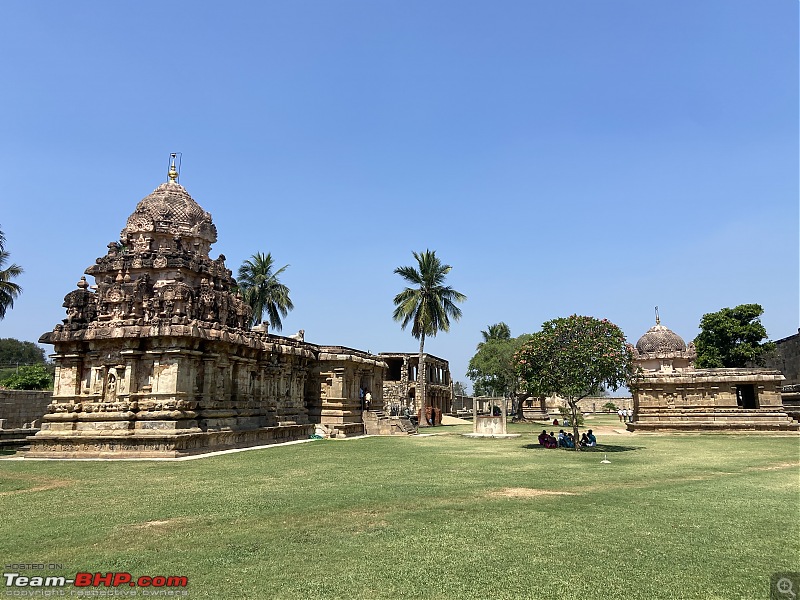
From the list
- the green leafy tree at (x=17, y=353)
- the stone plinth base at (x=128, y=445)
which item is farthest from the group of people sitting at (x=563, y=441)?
the green leafy tree at (x=17, y=353)

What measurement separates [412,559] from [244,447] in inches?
663

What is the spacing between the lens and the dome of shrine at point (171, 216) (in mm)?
22719

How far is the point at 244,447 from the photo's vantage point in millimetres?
21688

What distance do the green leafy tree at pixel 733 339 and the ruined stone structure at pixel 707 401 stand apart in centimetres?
1564

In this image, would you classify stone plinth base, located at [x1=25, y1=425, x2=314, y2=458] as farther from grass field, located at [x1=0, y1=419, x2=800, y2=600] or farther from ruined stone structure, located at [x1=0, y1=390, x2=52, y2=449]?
ruined stone structure, located at [x1=0, y1=390, x2=52, y2=449]

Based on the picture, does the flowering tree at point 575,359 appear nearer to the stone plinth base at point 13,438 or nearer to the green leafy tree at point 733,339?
the stone plinth base at point 13,438

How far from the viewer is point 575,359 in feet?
69.4

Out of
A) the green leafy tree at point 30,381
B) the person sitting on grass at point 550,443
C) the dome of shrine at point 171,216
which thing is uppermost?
the dome of shrine at point 171,216

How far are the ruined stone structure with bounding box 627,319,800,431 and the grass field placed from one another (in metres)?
20.6

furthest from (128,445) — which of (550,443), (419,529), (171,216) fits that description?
(550,443)

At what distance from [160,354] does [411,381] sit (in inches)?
1522

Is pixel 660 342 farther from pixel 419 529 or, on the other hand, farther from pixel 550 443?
pixel 419 529

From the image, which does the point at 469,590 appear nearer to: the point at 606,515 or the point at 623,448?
the point at 606,515

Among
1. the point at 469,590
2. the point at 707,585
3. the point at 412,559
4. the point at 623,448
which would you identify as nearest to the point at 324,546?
the point at 412,559
